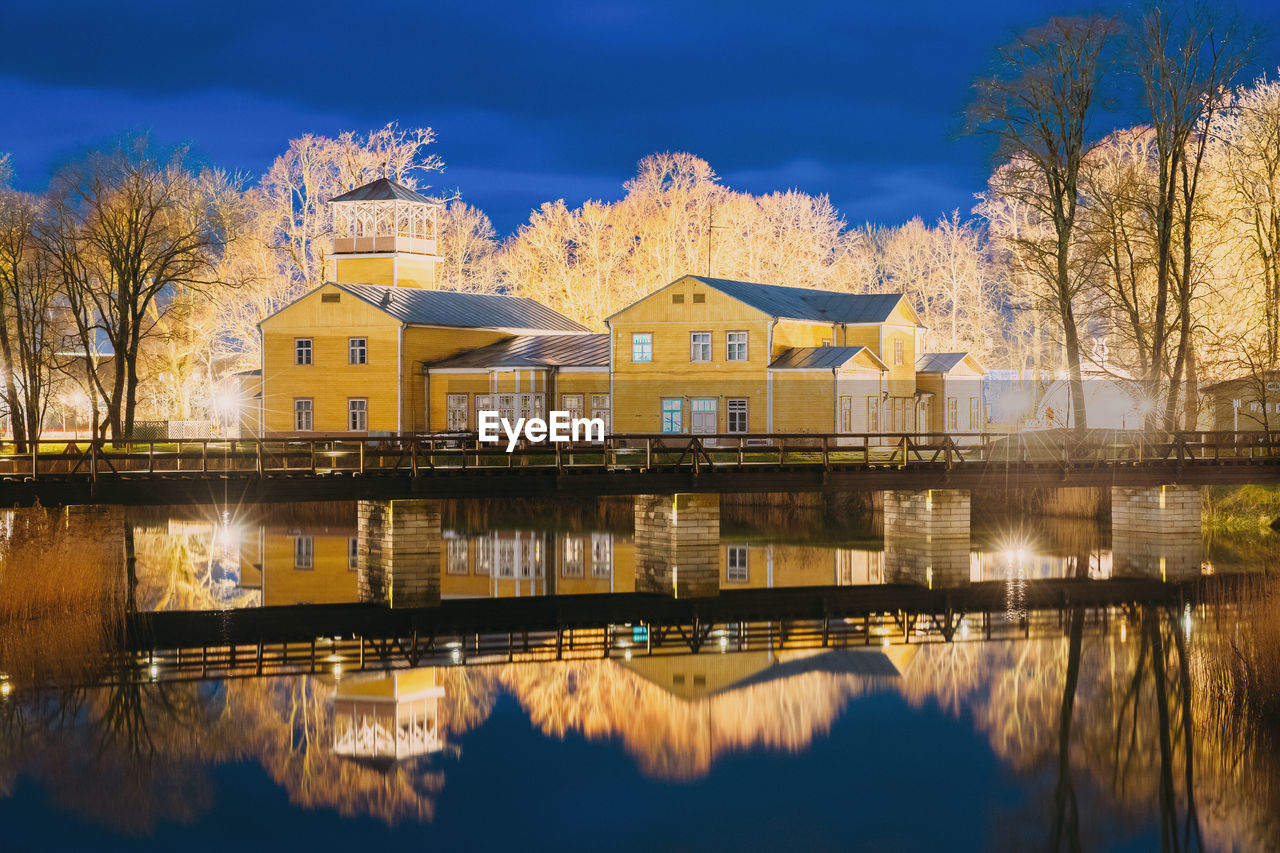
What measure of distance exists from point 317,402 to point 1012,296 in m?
47.7

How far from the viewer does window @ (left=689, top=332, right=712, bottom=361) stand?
53438 millimetres

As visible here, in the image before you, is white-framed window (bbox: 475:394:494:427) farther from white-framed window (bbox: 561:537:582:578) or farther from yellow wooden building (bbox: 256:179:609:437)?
white-framed window (bbox: 561:537:582:578)

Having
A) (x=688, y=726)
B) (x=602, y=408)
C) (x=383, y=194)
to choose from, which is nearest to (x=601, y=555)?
(x=602, y=408)

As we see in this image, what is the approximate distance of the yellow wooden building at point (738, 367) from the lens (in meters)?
52.4

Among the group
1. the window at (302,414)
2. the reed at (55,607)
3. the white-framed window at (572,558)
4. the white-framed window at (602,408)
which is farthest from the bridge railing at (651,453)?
the window at (302,414)

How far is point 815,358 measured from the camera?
173 feet

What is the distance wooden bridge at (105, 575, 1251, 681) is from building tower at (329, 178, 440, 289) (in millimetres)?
29933

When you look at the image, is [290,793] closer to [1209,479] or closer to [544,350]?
[1209,479]

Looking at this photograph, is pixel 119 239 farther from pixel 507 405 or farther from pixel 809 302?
pixel 809 302

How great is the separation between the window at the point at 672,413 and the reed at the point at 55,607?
75.0ft

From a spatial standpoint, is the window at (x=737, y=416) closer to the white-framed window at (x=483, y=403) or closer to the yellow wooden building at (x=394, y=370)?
the yellow wooden building at (x=394, y=370)

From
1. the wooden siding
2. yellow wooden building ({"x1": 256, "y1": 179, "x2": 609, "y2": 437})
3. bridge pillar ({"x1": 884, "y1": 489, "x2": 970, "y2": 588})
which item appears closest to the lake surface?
bridge pillar ({"x1": 884, "y1": 489, "x2": 970, "y2": 588})

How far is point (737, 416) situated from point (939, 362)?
1227 cm

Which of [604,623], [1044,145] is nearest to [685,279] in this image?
[1044,145]
